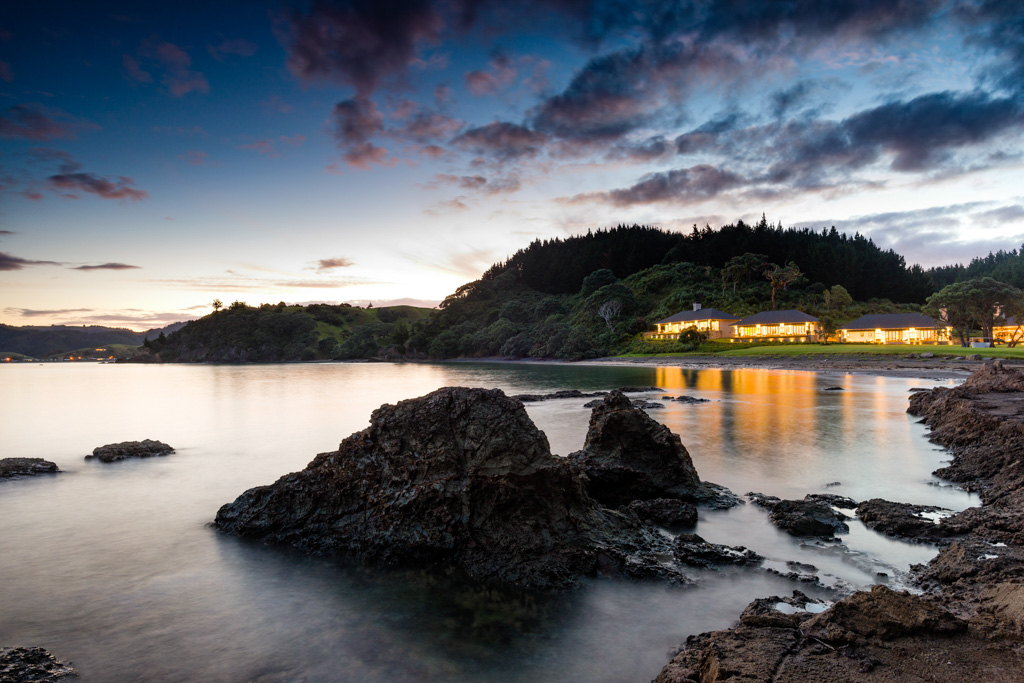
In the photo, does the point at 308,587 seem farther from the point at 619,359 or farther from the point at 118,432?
the point at 619,359

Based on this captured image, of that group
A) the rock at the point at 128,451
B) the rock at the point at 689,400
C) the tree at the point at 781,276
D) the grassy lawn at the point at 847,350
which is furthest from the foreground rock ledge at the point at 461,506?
the tree at the point at 781,276

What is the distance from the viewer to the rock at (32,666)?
235 inches

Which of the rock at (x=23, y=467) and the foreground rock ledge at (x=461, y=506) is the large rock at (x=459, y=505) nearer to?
the foreground rock ledge at (x=461, y=506)

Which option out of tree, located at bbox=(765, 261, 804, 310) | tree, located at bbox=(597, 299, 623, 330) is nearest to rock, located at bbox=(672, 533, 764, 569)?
tree, located at bbox=(597, 299, 623, 330)

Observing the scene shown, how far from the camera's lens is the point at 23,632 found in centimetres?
718

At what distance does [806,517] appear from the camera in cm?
1009

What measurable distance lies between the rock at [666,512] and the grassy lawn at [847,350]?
59.9 m

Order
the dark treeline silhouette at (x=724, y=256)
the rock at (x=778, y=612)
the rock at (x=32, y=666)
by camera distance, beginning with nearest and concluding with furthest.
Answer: the rock at (x=778, y=612) < the rock at (x=32, y=666) < the dark treeline silhouette at (x=724, y=256)

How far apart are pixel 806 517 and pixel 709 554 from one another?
2.75 metres

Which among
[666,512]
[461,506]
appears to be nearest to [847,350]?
[666,512]

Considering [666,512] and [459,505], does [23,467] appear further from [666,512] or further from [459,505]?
[666,512]

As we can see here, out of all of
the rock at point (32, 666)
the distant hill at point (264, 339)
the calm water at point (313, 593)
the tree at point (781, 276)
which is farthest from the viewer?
the distant hill at point (264, 339)

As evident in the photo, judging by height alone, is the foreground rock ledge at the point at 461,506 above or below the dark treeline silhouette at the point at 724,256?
below

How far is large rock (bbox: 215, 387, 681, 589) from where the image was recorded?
827 centimetres
